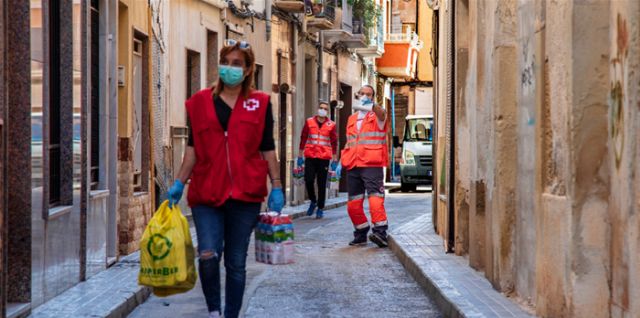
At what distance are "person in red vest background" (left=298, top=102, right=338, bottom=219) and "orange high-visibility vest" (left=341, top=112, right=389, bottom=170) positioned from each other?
250 inches

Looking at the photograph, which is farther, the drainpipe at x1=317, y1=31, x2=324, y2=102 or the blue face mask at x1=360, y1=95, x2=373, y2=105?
the drainpipe at x1=317, y1=31, x2=324, y2=102

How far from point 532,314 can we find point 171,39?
1118 centimetres

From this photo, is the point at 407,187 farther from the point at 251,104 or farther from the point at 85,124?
the point at 251,104

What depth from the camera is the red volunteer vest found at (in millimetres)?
8422

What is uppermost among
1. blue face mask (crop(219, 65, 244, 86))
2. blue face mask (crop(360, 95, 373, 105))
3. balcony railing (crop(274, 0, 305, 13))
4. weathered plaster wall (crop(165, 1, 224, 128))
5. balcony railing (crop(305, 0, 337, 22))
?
balcony railing (crop(305, 0, 337, 22))

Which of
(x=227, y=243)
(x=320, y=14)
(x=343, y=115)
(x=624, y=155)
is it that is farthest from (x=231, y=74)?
(x=343, y=115)

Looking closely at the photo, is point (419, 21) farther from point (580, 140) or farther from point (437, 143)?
point (580, 140)

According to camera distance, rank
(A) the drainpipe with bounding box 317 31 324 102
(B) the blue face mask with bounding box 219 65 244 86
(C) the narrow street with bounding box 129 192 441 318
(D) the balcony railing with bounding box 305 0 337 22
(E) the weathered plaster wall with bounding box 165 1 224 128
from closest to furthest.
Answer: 1. (B) the blue face mask with bounding box 219 65 244 86
2. (C) the narrow street with bounding box 129 192 441 318
3. (E) the weathered plaster wall with bounding box 165 1 224 128
4. (D) the balcony railing with bounding box 305 0 337 22
5. (A) the drainpipe with bounding box 317 31 324 102

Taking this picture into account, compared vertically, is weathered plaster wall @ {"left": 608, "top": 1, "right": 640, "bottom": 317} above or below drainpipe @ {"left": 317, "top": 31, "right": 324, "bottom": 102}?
below

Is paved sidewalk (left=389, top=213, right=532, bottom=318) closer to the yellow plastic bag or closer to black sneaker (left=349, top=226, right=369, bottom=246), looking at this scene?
black sneaker (left=349, top=226, right=369, bottom=246)

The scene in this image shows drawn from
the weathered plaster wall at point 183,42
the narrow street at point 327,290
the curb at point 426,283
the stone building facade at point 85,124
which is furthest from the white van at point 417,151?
the curb at point 426,283

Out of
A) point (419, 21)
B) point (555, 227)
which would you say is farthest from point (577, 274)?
point (419, 21)

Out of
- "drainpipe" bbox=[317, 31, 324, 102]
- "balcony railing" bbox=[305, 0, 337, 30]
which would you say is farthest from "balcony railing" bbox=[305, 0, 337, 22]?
"drainpipe" bbox=[317, 31, 324, 102]

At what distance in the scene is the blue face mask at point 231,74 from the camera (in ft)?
28.0
